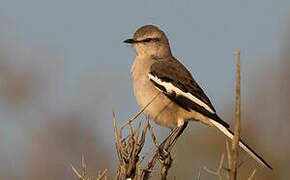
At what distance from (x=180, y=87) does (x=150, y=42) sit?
1.11m

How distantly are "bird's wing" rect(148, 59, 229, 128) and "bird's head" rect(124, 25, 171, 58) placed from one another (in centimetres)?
48

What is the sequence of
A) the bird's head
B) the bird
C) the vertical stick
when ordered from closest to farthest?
1. the vertical stick
2. the bird
3. the bird's head

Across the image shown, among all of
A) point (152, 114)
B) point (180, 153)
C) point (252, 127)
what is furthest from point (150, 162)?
point (252, 127)

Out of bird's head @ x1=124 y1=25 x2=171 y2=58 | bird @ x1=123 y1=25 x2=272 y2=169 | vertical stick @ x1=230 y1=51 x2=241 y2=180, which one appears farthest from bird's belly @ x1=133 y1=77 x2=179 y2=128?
vertical stick @ x1=230 y1=51 x2=241 y2=180

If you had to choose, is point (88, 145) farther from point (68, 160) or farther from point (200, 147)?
point (200, 147)

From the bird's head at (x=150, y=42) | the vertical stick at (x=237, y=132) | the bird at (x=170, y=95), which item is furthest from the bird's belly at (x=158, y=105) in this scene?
the vertical stick at (x=237, y=132)

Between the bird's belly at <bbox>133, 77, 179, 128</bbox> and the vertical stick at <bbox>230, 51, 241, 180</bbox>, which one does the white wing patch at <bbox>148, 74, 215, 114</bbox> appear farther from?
the vertical stick at <bbox>230, 51, 241, 180</bbox>

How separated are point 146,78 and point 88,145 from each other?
3870mm

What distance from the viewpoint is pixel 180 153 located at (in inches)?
316

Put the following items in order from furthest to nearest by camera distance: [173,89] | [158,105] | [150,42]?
[150,42]
[173,89]
[158,105]

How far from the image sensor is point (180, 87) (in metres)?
5.95

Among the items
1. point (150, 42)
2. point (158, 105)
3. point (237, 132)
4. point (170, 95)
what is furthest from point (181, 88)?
point (237, 132)

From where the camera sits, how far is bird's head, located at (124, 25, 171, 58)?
6715 millimetres

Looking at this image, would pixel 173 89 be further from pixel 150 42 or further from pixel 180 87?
pixel 150 42
